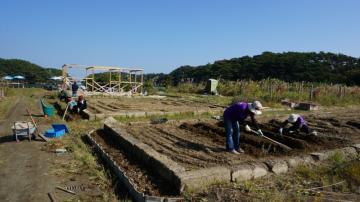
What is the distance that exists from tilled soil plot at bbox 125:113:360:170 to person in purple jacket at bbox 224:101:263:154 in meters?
0.25

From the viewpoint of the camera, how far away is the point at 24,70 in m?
76.6

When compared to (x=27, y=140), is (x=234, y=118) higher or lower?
higher

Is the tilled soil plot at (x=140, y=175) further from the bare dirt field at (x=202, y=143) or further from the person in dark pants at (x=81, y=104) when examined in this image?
the person in dark pants at (x=81, y=104)

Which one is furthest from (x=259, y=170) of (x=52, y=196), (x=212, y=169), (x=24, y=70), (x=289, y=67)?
(x=24, y=70)

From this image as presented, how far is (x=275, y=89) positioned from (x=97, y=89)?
1238cm

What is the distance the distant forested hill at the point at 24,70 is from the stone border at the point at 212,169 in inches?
2750

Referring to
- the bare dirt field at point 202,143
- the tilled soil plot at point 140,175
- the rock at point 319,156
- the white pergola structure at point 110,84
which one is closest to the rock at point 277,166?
the bare dirt field at point 202,143

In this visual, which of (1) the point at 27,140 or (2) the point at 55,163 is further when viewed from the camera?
(1) the point at 27,140

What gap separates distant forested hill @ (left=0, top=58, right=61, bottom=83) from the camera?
7006 cm

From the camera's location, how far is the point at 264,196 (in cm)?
431

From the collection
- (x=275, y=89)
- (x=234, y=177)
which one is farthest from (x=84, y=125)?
(x=275, y=89)

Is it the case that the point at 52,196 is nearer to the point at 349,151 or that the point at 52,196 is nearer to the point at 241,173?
the point at 241,173

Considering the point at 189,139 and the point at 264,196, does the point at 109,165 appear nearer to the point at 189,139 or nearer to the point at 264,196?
the point at 189,139

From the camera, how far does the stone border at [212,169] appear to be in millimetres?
4574
